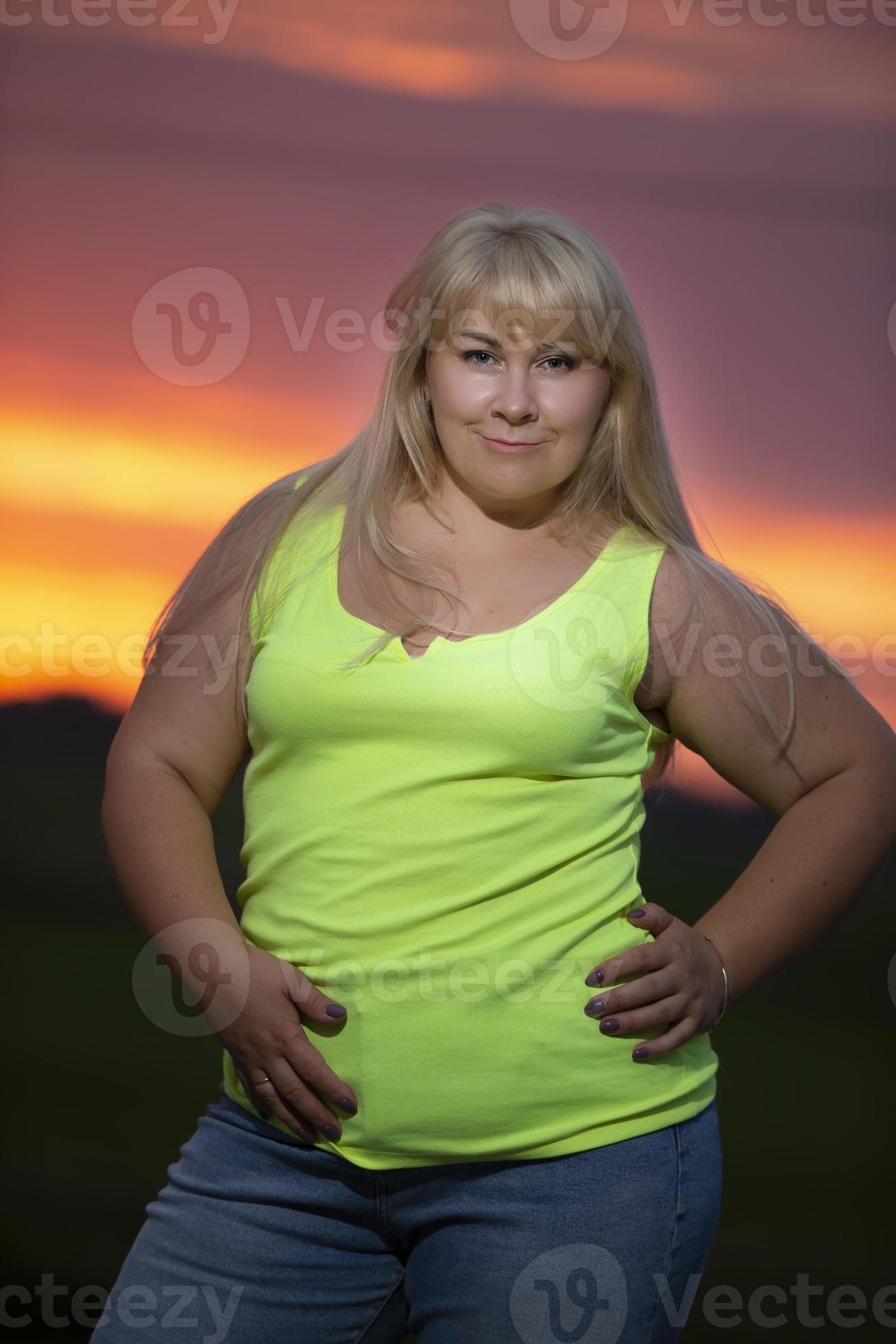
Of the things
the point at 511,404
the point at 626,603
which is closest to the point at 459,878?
the point at 626,603

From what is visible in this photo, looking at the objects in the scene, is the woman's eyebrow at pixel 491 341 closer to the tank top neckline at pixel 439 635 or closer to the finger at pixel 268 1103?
the tank top neckline at pixel 439 635

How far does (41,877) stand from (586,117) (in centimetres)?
174

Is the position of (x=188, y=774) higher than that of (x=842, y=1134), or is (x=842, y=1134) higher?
(x=188, y=774)

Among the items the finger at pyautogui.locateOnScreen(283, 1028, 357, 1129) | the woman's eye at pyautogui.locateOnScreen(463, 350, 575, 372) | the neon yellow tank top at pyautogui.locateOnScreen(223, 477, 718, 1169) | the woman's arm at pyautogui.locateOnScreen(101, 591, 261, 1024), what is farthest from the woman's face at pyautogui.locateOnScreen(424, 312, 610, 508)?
the finger at pyautogui.locateOnScreen(283, 1028, 357, 1129)

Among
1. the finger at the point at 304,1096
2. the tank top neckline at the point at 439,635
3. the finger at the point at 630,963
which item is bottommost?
the finger at the point at 304,1096

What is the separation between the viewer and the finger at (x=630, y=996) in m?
1.02

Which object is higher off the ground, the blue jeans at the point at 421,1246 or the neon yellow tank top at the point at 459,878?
the neon yellow tank top at the point at 459,878

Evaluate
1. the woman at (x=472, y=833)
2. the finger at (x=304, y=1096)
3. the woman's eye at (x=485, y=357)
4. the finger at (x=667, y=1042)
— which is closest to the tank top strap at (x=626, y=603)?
the woman at (x=472, y=833)

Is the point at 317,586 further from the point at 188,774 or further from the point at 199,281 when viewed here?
the point at 199,281

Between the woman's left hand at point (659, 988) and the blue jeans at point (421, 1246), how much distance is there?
67 mm

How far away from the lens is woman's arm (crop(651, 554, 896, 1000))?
44.8 inches

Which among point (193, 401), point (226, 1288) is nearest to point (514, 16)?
point (193, 401)

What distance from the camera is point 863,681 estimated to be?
2.40 metres

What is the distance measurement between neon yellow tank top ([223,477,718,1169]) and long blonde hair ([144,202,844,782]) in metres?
0.06
